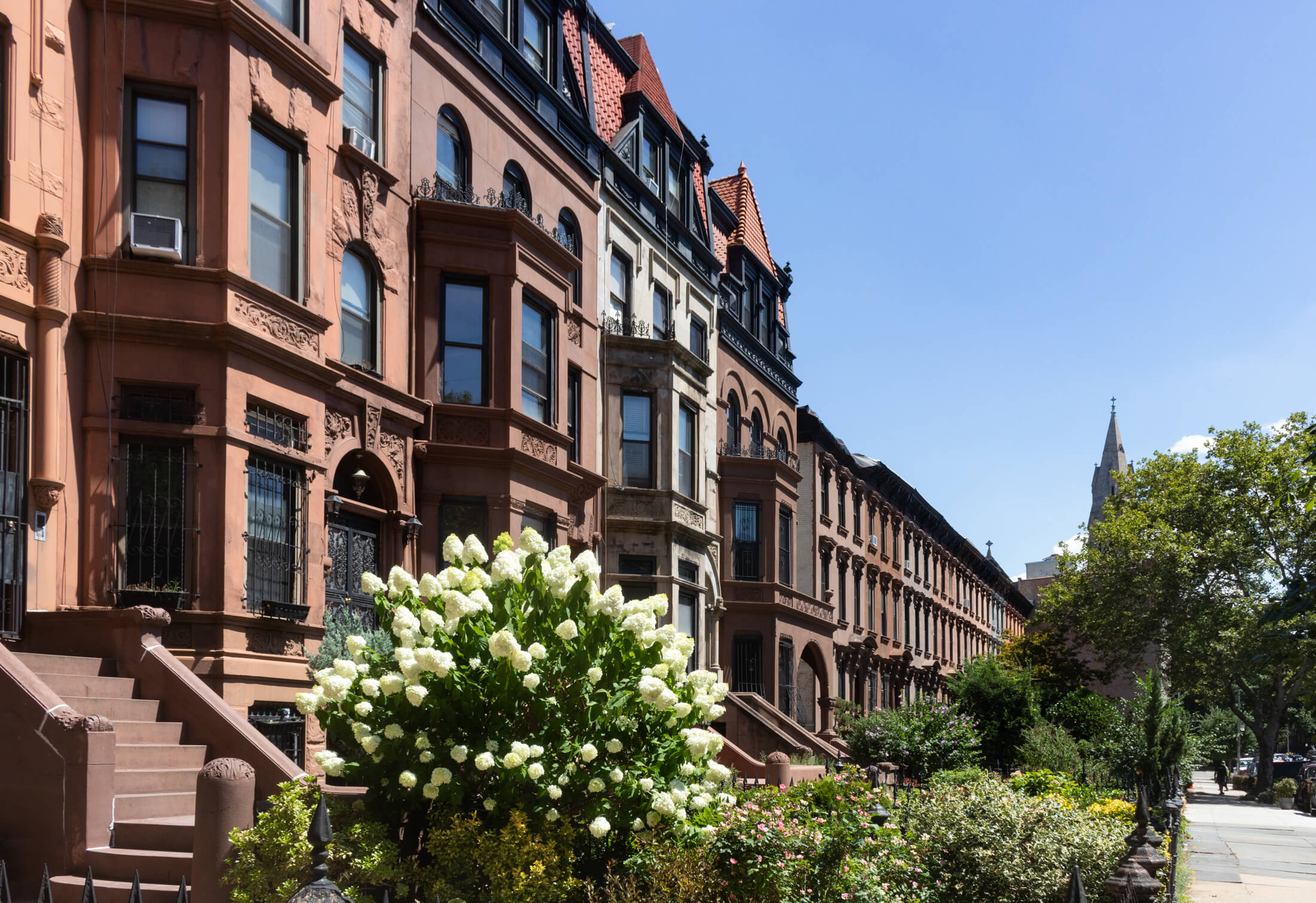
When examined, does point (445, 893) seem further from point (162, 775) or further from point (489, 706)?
point (162, 775)

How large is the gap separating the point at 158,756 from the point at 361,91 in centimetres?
1070

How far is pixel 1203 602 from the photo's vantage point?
154 ft

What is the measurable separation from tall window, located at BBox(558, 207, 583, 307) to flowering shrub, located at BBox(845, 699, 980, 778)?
38.0 ft

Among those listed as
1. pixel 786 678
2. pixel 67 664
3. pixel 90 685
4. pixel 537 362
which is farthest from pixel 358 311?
pixel 786 678

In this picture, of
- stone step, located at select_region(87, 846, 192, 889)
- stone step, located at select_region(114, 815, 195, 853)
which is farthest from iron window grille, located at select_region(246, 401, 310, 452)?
stone step, located at select_region(87, 846, 192, 889)

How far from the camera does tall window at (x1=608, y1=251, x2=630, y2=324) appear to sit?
2655cm

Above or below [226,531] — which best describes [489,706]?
below

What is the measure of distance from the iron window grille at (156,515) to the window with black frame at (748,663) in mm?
21658

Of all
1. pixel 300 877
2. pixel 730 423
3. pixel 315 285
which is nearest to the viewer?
pixel 300 877

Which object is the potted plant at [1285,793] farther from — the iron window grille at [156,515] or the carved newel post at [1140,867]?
the iron window grille at [156,515]

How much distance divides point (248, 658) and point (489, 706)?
17.6ft

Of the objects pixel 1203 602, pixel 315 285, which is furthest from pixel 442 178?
pixel 1203 602

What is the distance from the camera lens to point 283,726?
46.7 ft

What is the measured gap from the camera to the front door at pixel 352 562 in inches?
650
